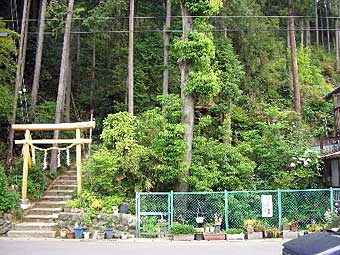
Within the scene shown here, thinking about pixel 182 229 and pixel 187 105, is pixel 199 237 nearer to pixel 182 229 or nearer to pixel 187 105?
pixel 182 229

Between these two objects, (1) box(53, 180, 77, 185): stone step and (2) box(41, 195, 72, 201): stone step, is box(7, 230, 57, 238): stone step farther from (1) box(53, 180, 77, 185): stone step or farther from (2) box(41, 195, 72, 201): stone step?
(1) box(53, 180, 77, 185): stone step

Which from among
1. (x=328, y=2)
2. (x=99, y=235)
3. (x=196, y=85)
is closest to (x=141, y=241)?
(x=99, y=235)

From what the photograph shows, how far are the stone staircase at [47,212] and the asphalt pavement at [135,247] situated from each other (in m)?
0.75

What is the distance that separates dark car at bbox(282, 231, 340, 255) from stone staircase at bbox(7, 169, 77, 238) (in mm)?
10747

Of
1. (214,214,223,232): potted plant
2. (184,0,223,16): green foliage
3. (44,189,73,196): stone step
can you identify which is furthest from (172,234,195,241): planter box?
(184,0,223,16): green foliage

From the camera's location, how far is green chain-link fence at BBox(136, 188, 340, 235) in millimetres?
14219

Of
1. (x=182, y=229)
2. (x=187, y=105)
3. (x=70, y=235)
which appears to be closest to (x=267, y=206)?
(x=182, y=229)

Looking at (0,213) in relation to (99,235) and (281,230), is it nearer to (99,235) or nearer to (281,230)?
(99,235)

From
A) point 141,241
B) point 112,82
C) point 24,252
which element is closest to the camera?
point 24,252

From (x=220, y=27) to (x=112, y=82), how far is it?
7216 mm

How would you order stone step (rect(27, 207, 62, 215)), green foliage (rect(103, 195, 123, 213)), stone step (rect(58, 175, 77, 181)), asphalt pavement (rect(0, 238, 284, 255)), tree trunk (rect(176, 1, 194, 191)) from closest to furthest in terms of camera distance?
1. asphalt pavement (rect(0, 238, 284, 255))
2. green foliage (rect(103, 195, 123, 213))
3. tree trunk (rect(176, 1, 194, 191))
4. stone step (rect(27, 207, 62, 215))
5. stone step (rect(58, 175, 77, 181))

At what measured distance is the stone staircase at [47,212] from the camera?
14257mm

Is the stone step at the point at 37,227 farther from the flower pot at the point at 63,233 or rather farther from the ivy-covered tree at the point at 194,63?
the ivy-covered tree at the point at 194,63

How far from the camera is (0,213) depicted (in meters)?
14.7
